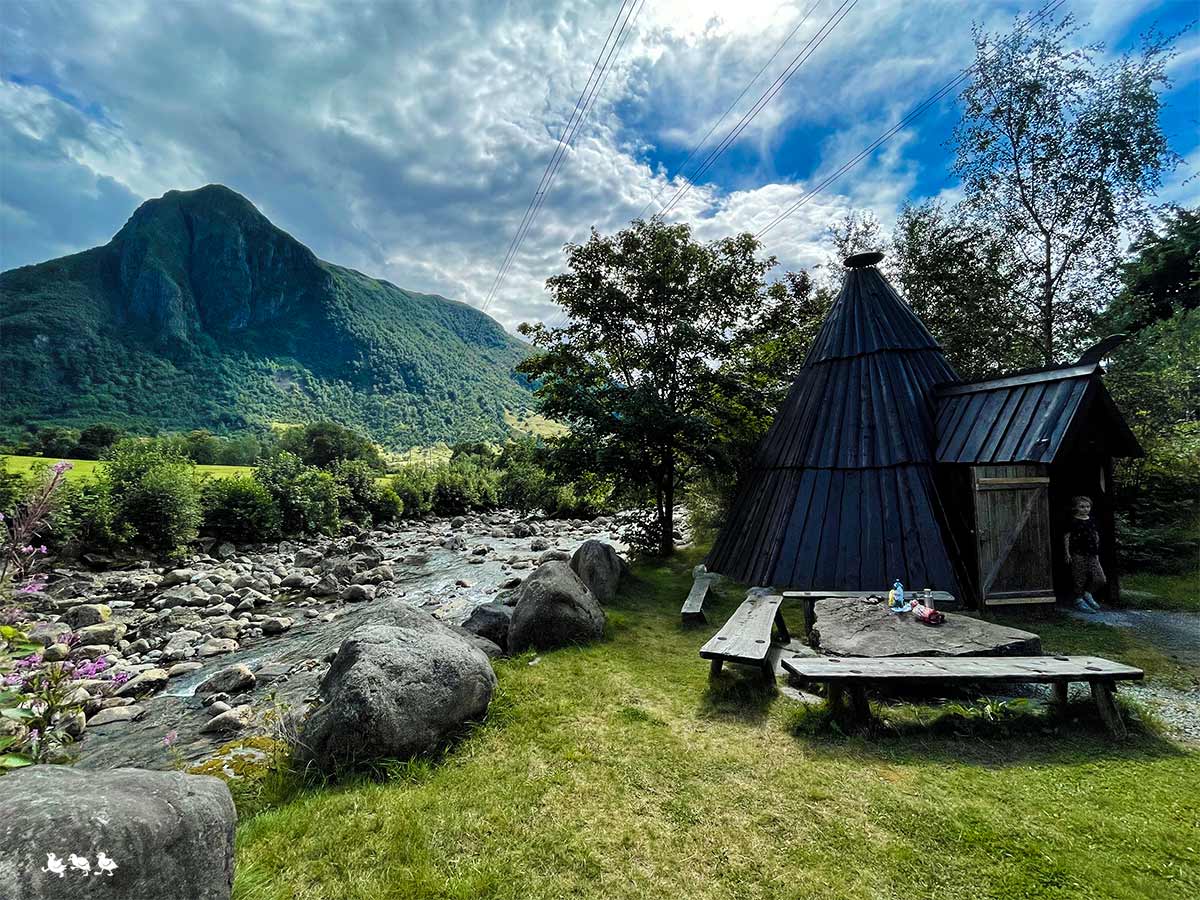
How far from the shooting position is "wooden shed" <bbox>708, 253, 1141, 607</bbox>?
781 cm

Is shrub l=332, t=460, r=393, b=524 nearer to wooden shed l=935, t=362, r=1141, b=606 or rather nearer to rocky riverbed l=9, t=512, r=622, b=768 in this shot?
rocky riverbed l=9, t=512, r=622, b=768

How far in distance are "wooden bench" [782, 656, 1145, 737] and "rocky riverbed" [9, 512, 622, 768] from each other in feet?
15.2

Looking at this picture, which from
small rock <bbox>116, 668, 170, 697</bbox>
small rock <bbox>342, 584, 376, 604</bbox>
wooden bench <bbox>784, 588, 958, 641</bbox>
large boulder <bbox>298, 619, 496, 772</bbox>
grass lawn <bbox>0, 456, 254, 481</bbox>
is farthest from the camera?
grass lawn <bbox>0, 456, 254, 481</bbox>

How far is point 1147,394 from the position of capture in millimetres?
13227

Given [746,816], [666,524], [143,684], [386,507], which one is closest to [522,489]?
[386,507]

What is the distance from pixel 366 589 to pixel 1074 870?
548 inches

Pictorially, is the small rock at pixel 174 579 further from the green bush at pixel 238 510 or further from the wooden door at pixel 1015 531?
the wooden door at pixel 1015 531

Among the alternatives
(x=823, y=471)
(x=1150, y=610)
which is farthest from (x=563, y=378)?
(x=1150, y=610)

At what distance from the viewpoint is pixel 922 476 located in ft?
28.1

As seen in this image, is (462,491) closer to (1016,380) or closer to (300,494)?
(300,494)

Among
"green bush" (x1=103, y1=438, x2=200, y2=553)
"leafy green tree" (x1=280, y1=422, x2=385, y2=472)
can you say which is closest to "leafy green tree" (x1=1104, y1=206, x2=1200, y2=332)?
"green bush" (x1=103, y1=438, x2=200, y2=553)

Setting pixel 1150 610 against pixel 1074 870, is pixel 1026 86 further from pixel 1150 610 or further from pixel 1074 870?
pixel 1074 870

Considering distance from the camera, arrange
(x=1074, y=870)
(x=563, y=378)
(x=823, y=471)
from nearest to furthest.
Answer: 1. (x=1074, y=870)
2. (x=823, y=471)
3. (x=563, y=378)

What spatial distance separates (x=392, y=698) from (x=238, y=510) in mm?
19197
